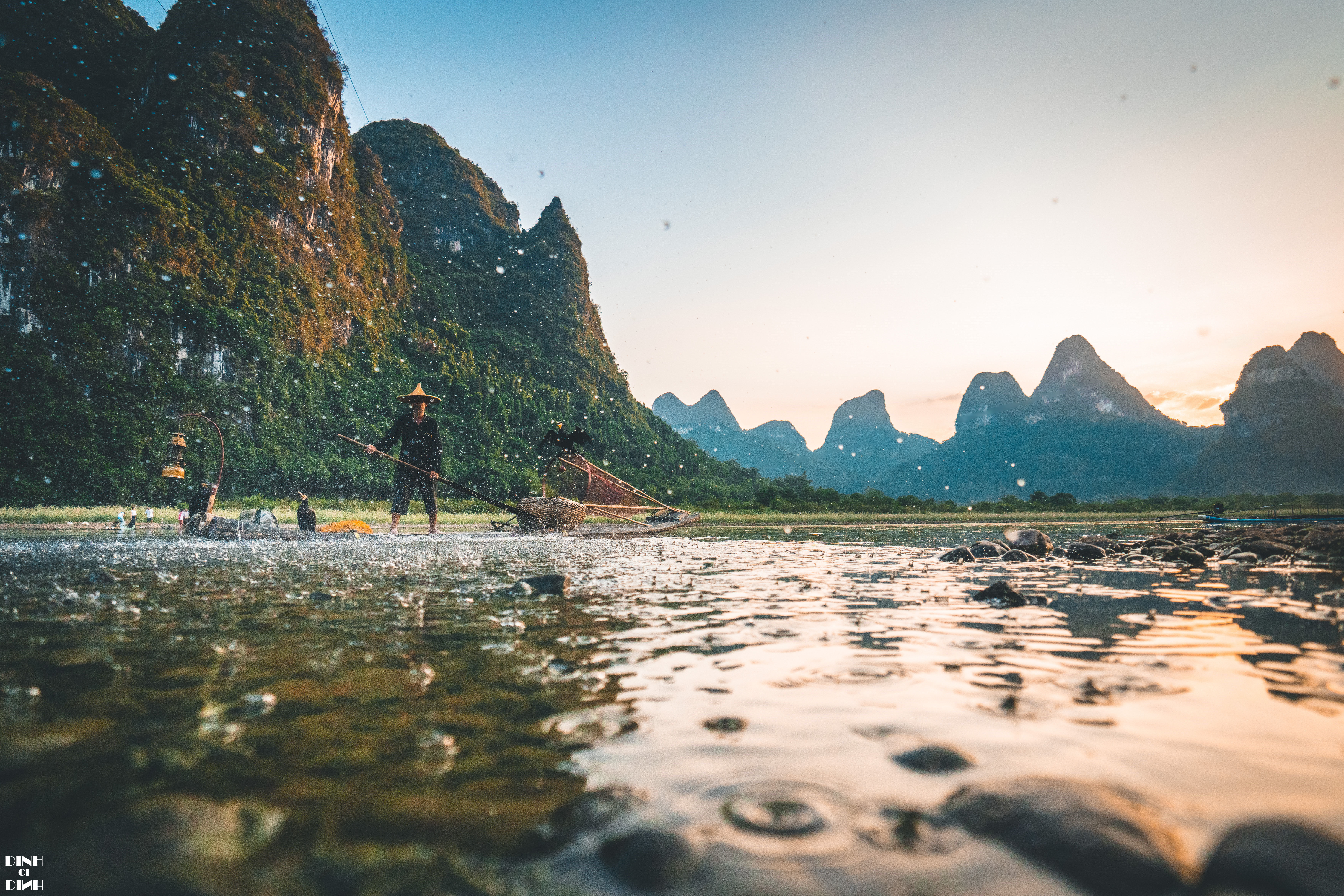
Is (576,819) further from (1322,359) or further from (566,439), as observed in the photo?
→ (1322,359)

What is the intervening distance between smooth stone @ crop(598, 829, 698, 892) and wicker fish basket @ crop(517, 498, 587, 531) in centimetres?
1994

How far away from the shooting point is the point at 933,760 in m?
2.21

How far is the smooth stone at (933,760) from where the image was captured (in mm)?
2150

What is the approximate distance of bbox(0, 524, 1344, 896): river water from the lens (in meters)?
1.52

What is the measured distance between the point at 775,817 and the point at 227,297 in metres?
101

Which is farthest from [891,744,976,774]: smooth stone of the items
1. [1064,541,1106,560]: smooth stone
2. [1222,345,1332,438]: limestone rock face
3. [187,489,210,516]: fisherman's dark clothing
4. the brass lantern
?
[1222,345,1332,438]: limestone rock face

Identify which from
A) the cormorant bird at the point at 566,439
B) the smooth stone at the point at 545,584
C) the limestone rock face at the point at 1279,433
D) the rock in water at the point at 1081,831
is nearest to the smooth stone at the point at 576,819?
the rock in water at the point at 1081,831

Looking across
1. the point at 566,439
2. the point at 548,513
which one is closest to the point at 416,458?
the point at 548,513

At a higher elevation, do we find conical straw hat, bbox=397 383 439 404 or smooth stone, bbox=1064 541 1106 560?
conical straw hat, bbox=397 383 439 404

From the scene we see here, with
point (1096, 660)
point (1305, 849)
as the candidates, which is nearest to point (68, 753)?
point (1305, 849)

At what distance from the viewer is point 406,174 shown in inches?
5832

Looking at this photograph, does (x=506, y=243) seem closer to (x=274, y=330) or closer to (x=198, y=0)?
(x=198, y=0)

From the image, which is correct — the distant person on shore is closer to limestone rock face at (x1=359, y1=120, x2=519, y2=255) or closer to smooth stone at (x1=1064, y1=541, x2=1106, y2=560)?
smooth stone at (x1=1064, y1=541, x2=1106, y2=560)

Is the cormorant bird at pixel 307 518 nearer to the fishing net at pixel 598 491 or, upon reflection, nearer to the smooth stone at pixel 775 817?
the fishing net at pixel 598 491
